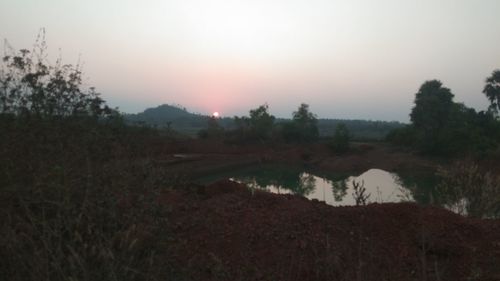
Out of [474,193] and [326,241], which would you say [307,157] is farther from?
[326,241]

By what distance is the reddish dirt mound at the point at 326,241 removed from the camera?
458 cm

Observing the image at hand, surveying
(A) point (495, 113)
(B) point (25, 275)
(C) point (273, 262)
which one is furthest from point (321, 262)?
(A) point (495, 113)

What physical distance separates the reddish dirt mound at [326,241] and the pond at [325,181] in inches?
493

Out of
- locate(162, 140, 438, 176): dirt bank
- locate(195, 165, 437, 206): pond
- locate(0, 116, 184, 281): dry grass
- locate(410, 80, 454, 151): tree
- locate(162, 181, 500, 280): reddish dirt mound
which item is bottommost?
locate(195, 165, 437, 206): pond

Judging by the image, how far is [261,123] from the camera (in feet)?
158

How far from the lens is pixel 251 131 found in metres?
47.4

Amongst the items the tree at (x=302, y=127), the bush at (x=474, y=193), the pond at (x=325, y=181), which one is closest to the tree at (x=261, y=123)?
the tree at (x=302, y=127)

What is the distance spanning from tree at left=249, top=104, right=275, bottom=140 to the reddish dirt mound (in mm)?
Result: 40341

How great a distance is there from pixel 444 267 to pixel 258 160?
3232 centimetres

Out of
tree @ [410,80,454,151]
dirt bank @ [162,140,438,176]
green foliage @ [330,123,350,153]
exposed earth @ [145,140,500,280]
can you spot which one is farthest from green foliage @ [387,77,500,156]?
exposed earth @ [145,140,500,280]

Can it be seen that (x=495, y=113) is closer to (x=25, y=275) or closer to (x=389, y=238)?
(x=389, y=238)

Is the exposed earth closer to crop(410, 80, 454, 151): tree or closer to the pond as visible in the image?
the pond

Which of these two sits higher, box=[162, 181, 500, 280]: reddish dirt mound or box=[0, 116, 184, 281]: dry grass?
box=[0, 116, 184, 281]: dry grass

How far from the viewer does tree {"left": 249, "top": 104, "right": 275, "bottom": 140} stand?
4731 cm
